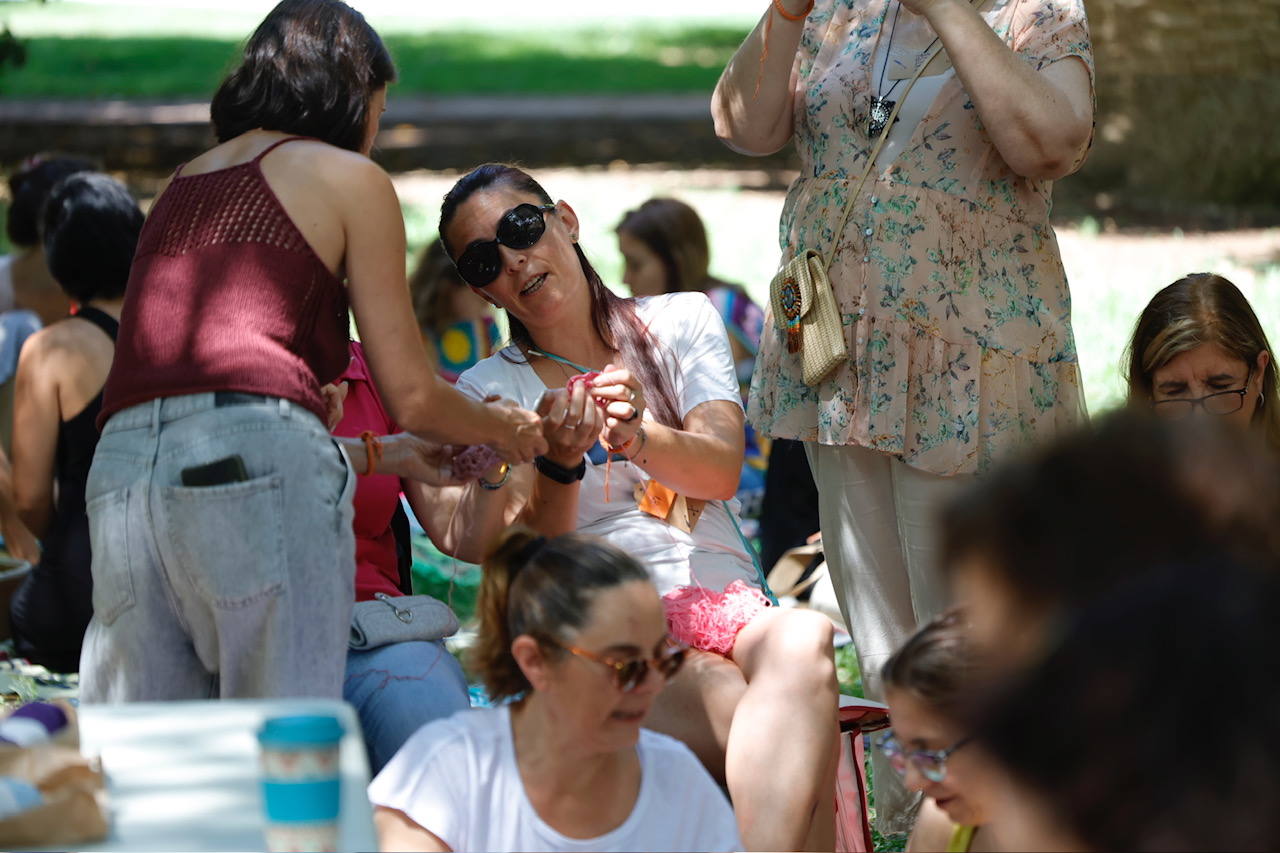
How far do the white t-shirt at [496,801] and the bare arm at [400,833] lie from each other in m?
0.01

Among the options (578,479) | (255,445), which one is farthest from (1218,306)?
(255,445)

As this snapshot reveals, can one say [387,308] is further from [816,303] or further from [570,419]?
[816,303]

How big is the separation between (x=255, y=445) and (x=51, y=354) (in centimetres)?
206

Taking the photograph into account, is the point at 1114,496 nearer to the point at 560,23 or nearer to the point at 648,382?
the point at 648,382

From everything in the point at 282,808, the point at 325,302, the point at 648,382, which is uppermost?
the point at 325,302

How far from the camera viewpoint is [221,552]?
2.40 metres

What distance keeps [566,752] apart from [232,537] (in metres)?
0.60

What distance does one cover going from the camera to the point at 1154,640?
944 millimetres

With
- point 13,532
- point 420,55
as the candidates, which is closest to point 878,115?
point 13,532

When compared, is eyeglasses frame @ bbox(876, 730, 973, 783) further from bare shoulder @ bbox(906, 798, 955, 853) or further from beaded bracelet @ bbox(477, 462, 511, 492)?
beaded bracelet @ bbox(477, 462, 511, 492)

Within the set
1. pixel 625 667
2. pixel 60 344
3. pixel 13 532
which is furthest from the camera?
pixel 13 532

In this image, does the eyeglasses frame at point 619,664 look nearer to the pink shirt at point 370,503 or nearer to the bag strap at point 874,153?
the pink shirt at point 370,503

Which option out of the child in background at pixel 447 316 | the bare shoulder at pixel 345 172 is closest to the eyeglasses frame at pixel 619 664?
the bare shoulder at pixel 345 172

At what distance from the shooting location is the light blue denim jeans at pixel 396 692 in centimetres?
294
